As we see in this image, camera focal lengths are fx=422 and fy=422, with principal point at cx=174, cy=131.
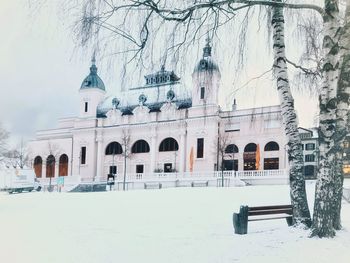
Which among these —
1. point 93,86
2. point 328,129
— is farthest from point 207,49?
point 93,86

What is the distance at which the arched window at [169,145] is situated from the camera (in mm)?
15234

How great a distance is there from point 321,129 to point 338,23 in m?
0.61

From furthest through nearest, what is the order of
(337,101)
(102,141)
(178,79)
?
(102,141), (337,101), (178,79)

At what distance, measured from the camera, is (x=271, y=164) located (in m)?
9.45

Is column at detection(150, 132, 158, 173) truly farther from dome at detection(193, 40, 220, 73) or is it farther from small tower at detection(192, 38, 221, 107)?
dome at detection(193, 40, 220, 73)

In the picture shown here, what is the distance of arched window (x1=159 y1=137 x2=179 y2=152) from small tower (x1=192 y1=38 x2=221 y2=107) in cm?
1269

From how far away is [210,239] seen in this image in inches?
101

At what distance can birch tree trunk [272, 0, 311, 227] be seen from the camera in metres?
2.70

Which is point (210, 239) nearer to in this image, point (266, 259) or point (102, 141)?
point (266, 259)

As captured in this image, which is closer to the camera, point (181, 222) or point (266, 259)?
point (266, 259)

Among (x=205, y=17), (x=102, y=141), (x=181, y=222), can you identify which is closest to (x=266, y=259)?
(x=205, y=17)

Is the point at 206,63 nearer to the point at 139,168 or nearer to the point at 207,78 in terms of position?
the point at 207,78

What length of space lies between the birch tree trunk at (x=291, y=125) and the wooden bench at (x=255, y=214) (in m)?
0.10

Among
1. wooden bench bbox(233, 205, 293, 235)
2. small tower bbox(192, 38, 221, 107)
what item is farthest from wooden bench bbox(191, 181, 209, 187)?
small tower bbox(192, 38, 221, 107)
